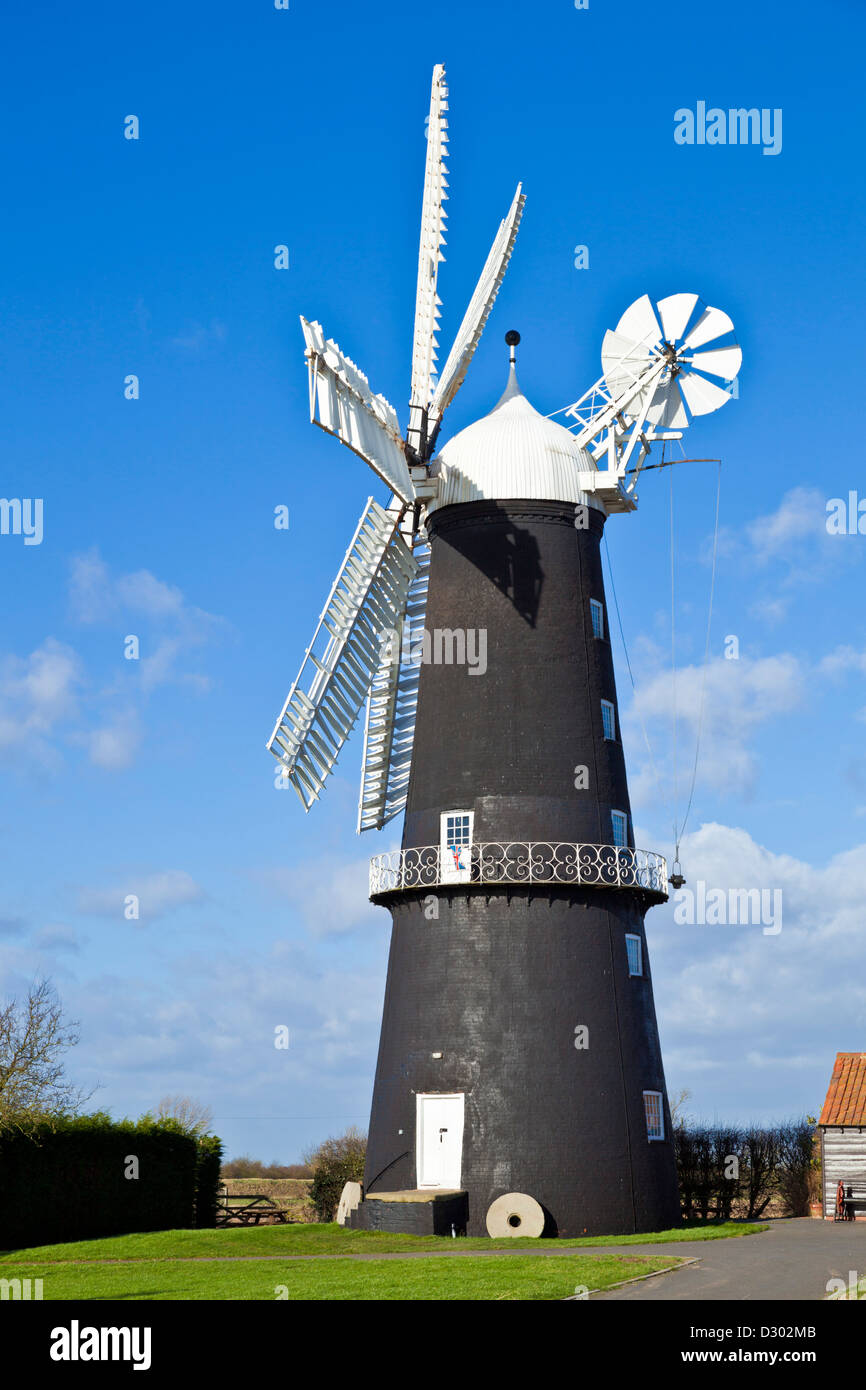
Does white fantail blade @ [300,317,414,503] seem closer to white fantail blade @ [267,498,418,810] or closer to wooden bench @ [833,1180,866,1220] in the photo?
white fantail blade @ [267,498,418,810]

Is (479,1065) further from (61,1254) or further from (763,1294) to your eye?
(763,1294)

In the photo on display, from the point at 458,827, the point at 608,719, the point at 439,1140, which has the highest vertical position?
the point at 608,719

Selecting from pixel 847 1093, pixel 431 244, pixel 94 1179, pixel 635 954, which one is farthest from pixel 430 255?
pixel 847 1093

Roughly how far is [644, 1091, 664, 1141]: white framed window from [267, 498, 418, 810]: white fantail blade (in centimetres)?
876

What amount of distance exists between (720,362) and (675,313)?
1.45 meters

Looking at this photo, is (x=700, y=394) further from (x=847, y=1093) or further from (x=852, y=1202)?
(x=852, y=1202)

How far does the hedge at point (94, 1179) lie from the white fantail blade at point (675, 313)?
803 inches

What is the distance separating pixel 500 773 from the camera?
97.8ft

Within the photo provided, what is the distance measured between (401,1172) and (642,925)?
6852mm

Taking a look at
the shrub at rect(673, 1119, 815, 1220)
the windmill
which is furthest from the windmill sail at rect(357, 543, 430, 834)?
the shrub at rect(673, 1119, 815, 1220)

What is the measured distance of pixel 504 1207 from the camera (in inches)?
1072

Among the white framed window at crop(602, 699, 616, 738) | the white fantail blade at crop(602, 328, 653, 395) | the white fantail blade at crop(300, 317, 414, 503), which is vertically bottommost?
the white framed window at crop(602, 699, 616, 738)

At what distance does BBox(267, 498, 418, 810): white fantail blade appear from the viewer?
29.1m
